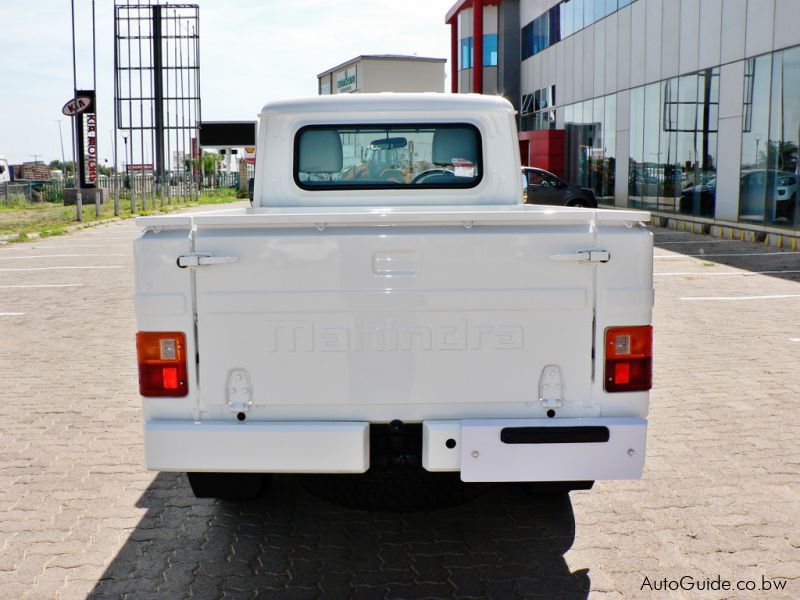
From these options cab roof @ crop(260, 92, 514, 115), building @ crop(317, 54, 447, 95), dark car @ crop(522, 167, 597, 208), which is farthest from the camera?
building @ crop(317, 54, 447, 95)

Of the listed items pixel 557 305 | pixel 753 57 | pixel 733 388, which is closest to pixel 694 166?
pixel 753 57

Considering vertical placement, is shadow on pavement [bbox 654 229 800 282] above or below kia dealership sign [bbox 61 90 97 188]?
below

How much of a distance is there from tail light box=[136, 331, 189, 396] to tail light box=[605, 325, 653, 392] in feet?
5.77

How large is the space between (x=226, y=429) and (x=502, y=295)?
1249mm

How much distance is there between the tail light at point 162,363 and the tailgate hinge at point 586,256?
1.56 metres

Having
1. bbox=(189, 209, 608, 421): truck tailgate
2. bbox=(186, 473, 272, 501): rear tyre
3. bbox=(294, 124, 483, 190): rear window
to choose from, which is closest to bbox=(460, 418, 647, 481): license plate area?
bbox=(189, 209, 608, 421): truck tailgate

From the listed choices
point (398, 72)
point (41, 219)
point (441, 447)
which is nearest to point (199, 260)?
point (441, 447)

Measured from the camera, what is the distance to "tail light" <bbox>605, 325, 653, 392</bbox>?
3.69 metres

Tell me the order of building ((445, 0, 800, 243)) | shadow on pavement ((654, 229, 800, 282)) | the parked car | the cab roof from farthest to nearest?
1. building ((445, 0, 800, 243))
2. the parked car
3. shadow on pavement ((654, 229, 800, 282))
4. the cab roof

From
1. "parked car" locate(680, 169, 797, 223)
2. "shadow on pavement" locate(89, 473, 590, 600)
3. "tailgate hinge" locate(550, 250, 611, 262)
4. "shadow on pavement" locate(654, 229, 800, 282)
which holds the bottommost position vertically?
"shadow on pavement" locate(89, 473, 590, 600)

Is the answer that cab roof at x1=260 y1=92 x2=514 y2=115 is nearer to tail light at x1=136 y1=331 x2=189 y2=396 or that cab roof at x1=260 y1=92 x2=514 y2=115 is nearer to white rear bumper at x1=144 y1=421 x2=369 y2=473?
tail light at x1=136 y1=331 x2=189 y2=396

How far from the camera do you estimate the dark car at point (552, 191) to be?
24688mm

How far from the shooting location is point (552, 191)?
24812 mm

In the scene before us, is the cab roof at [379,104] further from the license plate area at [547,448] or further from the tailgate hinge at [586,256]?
the license plate area at [547,448]
